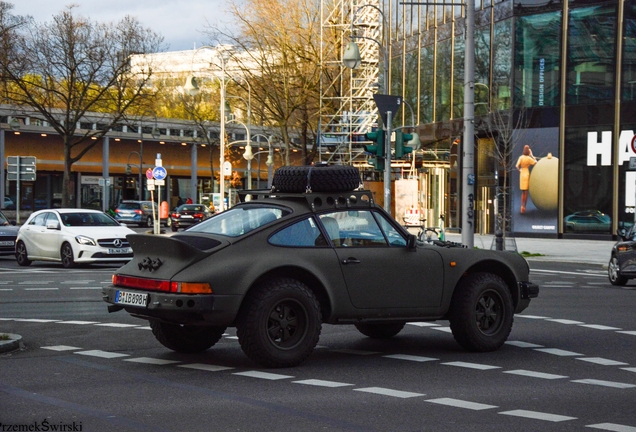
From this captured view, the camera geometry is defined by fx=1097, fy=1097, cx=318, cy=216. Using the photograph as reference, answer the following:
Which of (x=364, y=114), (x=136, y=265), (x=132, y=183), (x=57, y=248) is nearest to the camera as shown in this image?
(x=136, y=265)

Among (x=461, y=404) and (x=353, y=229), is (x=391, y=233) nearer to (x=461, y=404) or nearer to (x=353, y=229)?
(x=353, y=229)

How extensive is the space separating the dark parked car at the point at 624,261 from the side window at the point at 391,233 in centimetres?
1227

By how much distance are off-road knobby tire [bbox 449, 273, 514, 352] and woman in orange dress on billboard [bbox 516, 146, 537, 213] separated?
3604 centimetres

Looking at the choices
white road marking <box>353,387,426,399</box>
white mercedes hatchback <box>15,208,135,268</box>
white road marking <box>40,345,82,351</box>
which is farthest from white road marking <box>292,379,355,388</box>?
white mercedes hatchback <box>15,208,135,268</box>

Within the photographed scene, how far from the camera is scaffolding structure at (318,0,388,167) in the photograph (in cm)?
5478

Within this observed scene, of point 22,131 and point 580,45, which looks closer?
point 580,45

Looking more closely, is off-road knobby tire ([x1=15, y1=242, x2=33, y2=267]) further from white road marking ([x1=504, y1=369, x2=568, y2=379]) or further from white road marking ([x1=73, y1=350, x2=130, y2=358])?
white road marking ([x1=504, y1=369, x2=568, y2=379])

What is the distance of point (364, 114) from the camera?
5669 cm

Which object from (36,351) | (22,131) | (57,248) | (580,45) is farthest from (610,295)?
(22,131)

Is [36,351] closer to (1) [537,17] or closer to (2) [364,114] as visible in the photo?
(1) [537,17]

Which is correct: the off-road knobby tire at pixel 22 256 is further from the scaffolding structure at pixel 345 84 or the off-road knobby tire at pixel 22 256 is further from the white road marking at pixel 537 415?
the scaffolding structure at pixel 345 84

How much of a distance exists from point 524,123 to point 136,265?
37.8 metres

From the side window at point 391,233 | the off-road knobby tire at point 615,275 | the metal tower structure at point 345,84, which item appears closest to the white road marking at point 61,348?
the side window at point 391,233

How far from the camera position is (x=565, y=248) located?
1554 inches
